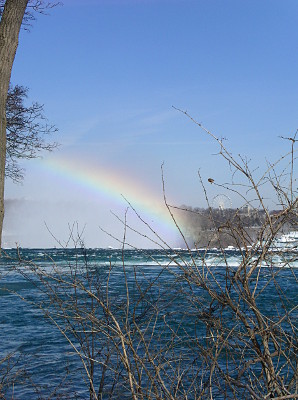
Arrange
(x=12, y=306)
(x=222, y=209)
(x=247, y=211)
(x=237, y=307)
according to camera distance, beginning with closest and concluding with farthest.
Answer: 1. (x=237, y=307)
2. (x=247, y=211)
3. (x=222, y=209)
4. (x=12, y=306)

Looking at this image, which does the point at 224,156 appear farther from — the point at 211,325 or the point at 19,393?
the point at 19,393

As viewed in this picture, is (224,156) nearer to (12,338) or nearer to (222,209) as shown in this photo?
(222,209)

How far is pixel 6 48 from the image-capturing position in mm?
3443

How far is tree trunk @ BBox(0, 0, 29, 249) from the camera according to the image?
3359 mm

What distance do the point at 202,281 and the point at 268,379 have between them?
475 mm

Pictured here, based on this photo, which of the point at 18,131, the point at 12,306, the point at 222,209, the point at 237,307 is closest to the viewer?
the point at 237,307

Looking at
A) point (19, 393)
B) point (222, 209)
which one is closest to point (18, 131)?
point (19, 393)

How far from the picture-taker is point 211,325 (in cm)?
221

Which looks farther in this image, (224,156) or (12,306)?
(12,306)

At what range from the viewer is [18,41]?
3.54 metres

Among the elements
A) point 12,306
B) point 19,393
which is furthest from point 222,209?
point 12,306

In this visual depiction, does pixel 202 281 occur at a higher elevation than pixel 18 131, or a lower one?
lower

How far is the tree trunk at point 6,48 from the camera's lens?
336cm

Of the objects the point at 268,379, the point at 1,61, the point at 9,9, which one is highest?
the point at 9,9
